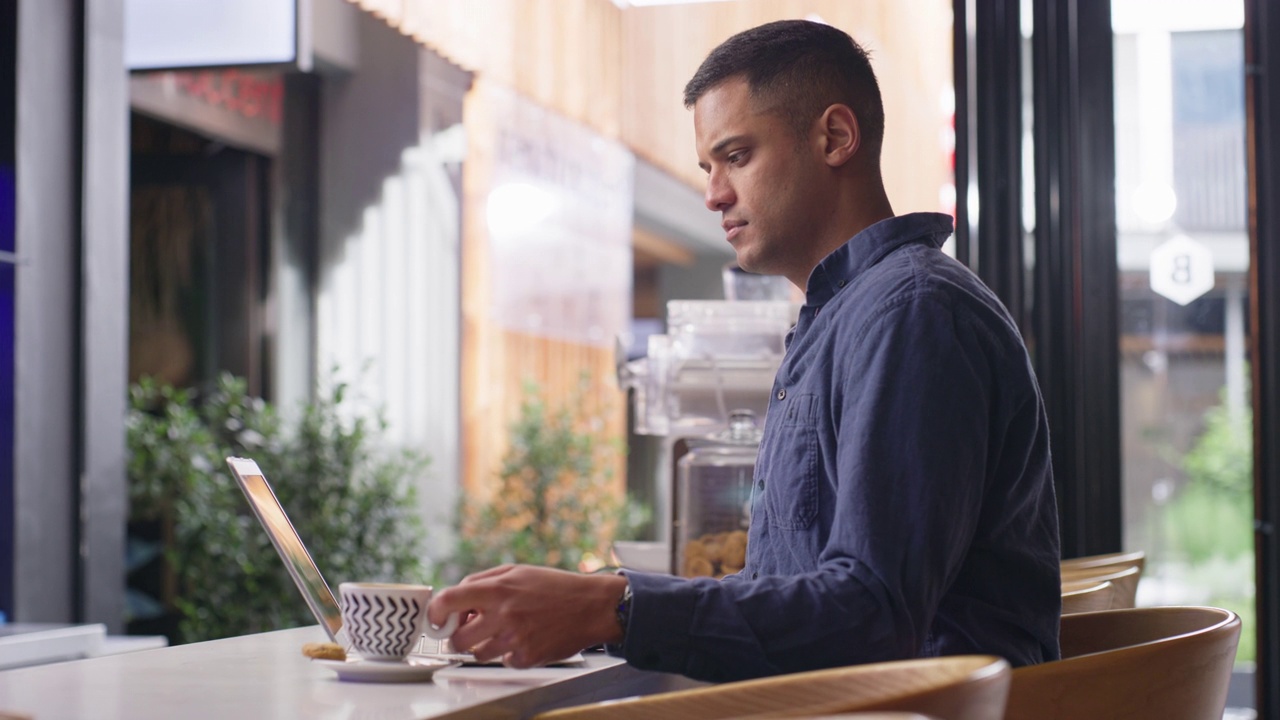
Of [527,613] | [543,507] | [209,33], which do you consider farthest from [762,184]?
[543,507]

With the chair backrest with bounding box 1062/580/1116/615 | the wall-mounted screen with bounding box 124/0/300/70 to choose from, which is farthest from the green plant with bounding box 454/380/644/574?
the chair backrest with bounding box 1062/580/1116/615

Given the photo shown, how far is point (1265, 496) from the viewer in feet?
10.7

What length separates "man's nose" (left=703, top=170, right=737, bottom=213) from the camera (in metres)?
1.61

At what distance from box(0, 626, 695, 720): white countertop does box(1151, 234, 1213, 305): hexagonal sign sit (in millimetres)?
2353

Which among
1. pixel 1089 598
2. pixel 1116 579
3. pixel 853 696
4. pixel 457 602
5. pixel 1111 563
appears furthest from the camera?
pixel 1111 563

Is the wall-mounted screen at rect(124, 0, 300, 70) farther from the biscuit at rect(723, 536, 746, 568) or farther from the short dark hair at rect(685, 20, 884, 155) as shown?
the short dark hair at rect(685, 20, 884, 155)

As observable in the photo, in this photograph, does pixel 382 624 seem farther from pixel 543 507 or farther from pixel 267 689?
pixel 543 507

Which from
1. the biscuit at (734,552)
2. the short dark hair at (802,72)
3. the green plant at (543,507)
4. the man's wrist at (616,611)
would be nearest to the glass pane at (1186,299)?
the biscuit at (734,552)

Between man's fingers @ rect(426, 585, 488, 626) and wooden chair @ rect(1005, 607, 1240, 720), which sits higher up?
man's fingers @ rect(426, 585, 488, 626)

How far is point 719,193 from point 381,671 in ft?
2.27

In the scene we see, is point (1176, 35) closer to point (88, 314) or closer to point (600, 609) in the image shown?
point (600, 609)

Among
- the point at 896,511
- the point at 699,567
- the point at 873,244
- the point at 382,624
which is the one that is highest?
the point at 873,244

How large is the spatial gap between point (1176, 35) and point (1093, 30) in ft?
0.92

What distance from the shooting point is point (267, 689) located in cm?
123
